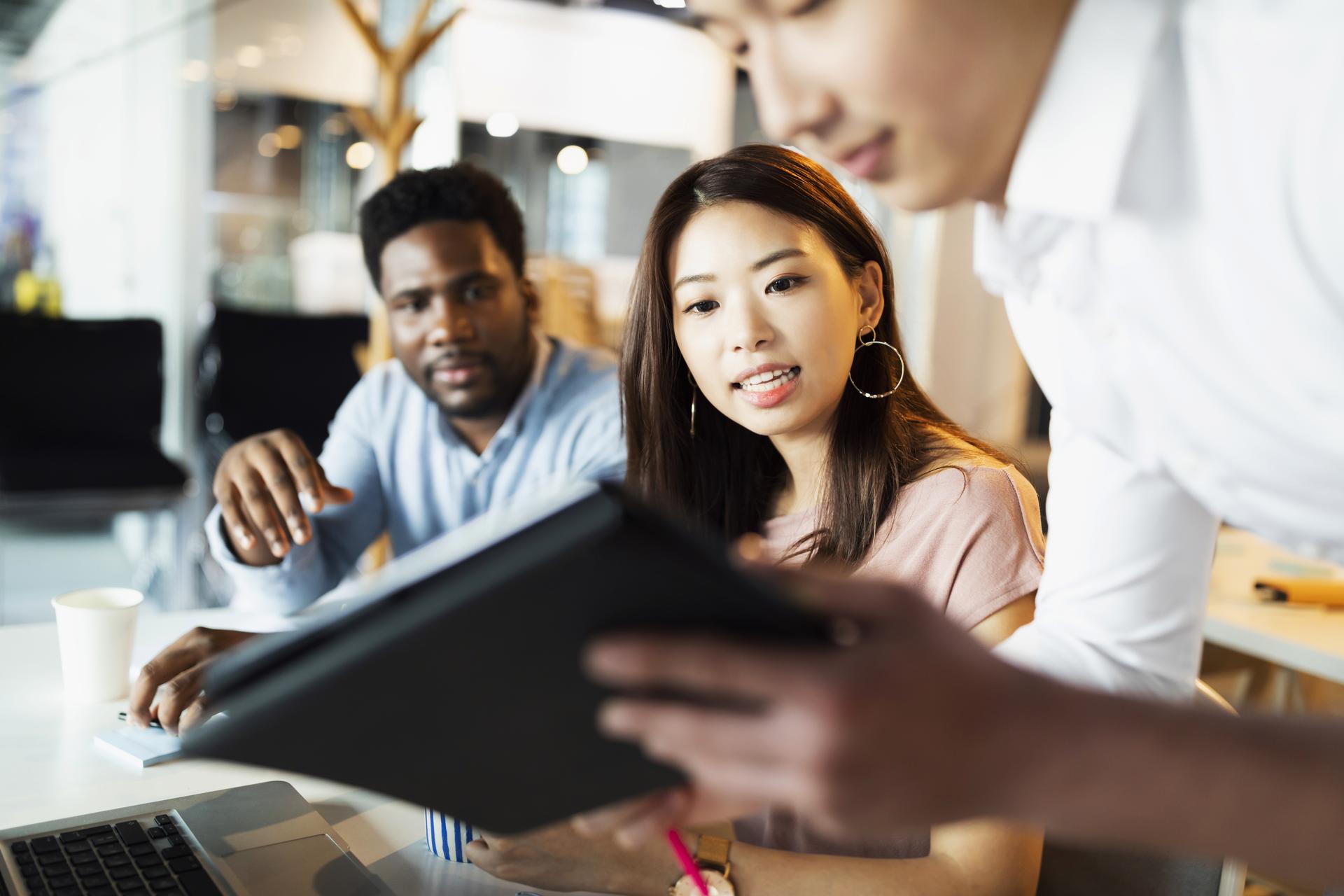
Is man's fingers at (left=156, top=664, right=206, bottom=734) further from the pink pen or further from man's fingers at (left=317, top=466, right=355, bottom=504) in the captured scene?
the pink pen

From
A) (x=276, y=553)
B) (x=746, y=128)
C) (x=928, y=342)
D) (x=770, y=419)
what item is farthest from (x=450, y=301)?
(x=928, y=342)

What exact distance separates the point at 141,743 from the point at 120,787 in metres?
0.09

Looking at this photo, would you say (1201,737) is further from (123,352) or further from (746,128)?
(746,128)

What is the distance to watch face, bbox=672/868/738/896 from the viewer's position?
0.98 metres

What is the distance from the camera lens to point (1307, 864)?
49 centimetres

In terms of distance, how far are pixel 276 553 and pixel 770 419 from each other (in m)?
0.80

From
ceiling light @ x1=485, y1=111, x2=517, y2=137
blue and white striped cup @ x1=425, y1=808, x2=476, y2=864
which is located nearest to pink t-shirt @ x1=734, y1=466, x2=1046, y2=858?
blue and white striped cup @ x1=425, y1=808, x2=476, y2=864

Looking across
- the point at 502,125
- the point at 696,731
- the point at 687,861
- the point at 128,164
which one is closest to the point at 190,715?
the point at 687,861

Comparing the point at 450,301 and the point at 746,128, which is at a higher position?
the point at 746,128

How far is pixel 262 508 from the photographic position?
173cm

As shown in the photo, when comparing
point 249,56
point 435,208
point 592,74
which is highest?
point 592,74

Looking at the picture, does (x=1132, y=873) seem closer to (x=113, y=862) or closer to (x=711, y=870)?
(x=711, y=870)

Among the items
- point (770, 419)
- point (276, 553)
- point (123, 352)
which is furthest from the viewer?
point (123, 352)

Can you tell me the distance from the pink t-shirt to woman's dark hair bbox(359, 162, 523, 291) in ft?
4.11
